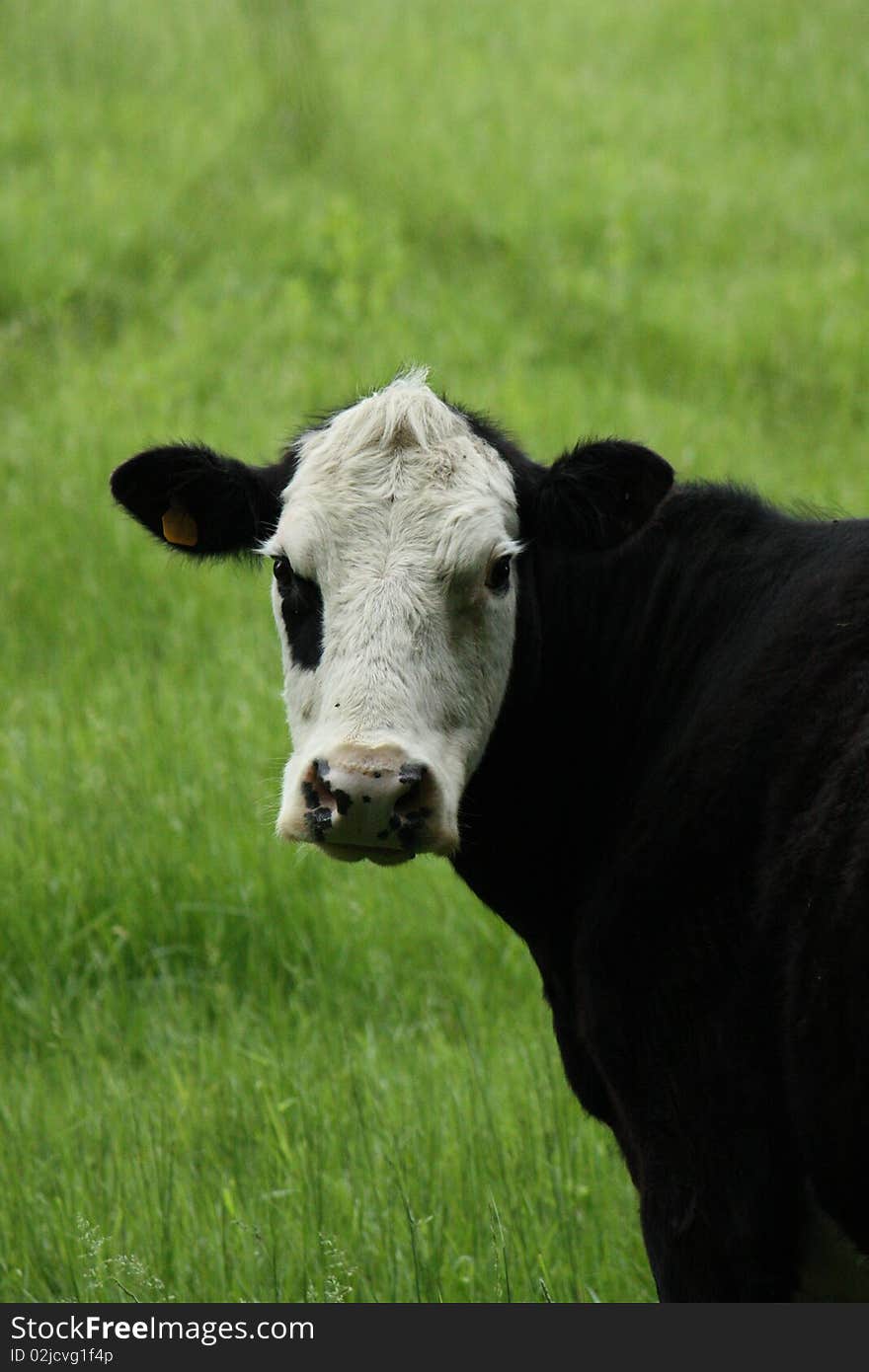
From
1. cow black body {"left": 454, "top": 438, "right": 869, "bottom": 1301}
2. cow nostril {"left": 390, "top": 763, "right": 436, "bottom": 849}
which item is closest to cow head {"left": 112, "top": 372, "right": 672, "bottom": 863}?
cow nostril {"left": 390, "top": 763, "right": 436, "bottom": 849}

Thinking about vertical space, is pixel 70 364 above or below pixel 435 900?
above

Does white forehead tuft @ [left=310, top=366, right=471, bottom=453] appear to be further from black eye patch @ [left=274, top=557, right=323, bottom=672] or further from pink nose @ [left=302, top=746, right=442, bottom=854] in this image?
pink nose @ [left=302, top=746, right=442, bottom=854]

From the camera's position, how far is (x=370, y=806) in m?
3.18

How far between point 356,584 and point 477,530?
308 millimetres

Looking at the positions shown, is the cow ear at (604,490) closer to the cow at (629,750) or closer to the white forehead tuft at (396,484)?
the cow at (629,750)

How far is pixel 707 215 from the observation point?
13.7 m

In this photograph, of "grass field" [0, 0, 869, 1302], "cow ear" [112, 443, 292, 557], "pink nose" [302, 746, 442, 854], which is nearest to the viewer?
"pink nose" [302, 746, 442, 854]

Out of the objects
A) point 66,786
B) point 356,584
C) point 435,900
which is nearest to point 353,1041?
point 435,900

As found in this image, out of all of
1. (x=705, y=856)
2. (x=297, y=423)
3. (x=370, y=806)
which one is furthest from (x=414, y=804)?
(x=297, y=423)

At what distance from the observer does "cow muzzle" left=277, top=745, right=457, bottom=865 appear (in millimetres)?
3188

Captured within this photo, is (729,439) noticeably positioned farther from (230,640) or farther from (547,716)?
(547,716)
